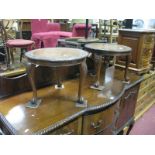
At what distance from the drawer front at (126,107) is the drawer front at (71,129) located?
493mm

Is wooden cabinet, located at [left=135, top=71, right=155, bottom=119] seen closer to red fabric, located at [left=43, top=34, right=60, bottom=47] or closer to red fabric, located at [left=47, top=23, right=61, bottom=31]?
red fabric, located at [left=43, top=34, right=60, bottom=47]

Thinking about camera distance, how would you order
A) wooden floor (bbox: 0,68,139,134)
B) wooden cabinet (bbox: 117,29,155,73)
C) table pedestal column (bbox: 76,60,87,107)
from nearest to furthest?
wooden floor (bbox: 0,68,139,134), table pedestal column (bbox: 76,60,87,107), wooden cabinet (bbox: 117,29,155,73)

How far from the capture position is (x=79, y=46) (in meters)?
1.49

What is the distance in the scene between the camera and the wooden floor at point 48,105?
843 mm

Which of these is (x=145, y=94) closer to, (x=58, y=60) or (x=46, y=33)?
(x=58, y=60)

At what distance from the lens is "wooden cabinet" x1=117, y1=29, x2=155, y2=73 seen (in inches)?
63.0

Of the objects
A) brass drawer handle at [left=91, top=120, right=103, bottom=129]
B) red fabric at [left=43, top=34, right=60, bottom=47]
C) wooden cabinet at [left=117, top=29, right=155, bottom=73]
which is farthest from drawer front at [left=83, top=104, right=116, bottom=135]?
red fabric at [left=43, top=34, right=60, bottom=47]

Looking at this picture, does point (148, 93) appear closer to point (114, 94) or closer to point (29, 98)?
point (114, 94)

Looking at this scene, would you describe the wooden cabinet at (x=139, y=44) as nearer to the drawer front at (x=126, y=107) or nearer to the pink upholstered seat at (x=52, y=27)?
the drawer front at (x=126, y=107)

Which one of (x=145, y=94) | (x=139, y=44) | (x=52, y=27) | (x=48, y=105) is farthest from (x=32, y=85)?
(x=52, y=27)

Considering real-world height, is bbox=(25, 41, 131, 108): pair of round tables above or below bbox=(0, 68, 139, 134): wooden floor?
above

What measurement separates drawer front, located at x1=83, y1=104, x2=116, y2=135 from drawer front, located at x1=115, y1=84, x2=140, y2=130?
0.25m
